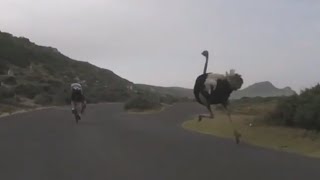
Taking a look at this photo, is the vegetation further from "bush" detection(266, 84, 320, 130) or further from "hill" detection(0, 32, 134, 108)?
"hill" detection(0, 32, 134, 108)

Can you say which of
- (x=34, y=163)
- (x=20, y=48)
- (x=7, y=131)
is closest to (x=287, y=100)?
(x=7, y=131)

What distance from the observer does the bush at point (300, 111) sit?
24.9 m

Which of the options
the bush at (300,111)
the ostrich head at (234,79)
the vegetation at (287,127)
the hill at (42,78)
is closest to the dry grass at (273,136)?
the vegetation at (287,127)

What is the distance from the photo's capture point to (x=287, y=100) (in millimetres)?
28328

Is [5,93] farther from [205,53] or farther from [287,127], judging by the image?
[205,53]

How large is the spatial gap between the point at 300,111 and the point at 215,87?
475cm

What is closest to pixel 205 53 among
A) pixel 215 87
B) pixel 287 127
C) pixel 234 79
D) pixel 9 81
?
pixel 234 79

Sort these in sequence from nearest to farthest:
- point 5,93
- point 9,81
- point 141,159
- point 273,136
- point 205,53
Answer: point 141,159 → point 205,53 → point 273,136 → point 5,93 → point 9,81

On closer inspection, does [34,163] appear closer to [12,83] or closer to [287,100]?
[287,100]

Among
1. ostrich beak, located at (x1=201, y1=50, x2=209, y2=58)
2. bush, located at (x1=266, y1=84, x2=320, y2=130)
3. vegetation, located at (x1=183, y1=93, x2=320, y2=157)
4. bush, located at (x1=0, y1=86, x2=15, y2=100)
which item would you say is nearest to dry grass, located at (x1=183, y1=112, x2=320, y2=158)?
vegetation, located at (x1=183, y1=93, x2=320, y2=157)

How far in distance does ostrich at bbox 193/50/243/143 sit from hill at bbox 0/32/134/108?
4124cm

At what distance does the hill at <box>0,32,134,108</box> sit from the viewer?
7619 cm

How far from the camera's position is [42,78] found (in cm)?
10275

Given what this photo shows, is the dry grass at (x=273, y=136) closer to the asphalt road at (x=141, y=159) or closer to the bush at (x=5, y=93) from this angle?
the asphalt road at (x=141, y=159)
